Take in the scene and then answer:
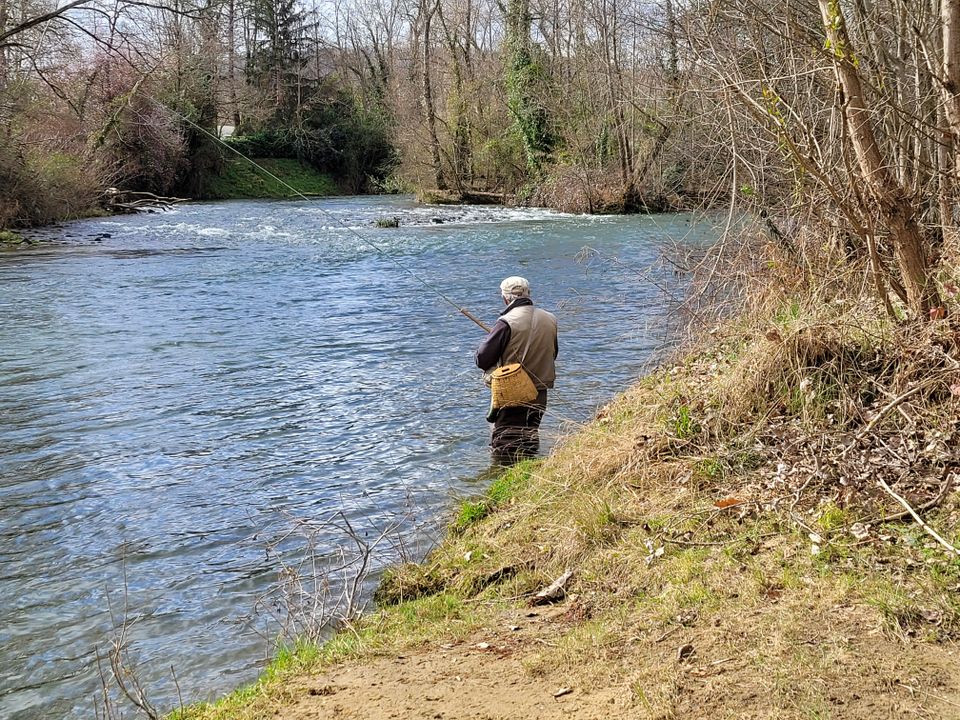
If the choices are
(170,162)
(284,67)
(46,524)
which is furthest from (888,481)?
(284,67)

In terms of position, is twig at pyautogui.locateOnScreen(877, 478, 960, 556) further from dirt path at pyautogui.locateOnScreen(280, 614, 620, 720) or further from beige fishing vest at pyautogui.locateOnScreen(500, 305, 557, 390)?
beige fishing vest at pyautogui.locateOnScreen(500, 305, 557, 390)

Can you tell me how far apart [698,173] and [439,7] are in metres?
26.9

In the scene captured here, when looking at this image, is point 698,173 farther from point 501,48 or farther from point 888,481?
point 501,48

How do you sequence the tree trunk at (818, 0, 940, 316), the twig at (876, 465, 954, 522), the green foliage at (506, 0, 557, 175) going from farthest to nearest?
the green foliage at (506, 0, 557, 175) → the tree trunk at (818, 0, 940, 316) → the twig at (876, 465, 954, 522)

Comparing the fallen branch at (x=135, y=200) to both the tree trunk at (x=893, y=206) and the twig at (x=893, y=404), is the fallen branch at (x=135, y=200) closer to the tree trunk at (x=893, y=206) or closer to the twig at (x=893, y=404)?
the tree trunk at (x=893, y=206)

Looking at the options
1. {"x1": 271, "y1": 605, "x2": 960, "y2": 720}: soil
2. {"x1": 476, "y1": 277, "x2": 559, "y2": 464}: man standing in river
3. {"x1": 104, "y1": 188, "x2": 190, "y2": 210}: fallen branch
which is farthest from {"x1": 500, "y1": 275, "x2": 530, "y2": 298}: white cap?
{"x1": 104, "y1": 188, "x2": 190, "y2": 210}: fallen branch

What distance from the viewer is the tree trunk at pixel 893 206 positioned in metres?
5.57

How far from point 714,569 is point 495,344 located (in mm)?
3519

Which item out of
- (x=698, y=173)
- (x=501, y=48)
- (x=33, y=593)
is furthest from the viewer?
(x=501, y=48)

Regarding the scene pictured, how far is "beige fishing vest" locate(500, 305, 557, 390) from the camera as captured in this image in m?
7.68

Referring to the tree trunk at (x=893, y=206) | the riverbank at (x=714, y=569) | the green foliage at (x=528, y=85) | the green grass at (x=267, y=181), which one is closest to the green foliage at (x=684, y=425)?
the riverbank at (x=714, y=569)

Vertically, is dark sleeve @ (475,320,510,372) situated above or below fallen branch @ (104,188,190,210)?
below

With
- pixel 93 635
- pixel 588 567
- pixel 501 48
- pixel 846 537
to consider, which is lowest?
pixel 93 635

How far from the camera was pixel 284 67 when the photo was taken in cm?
5188
